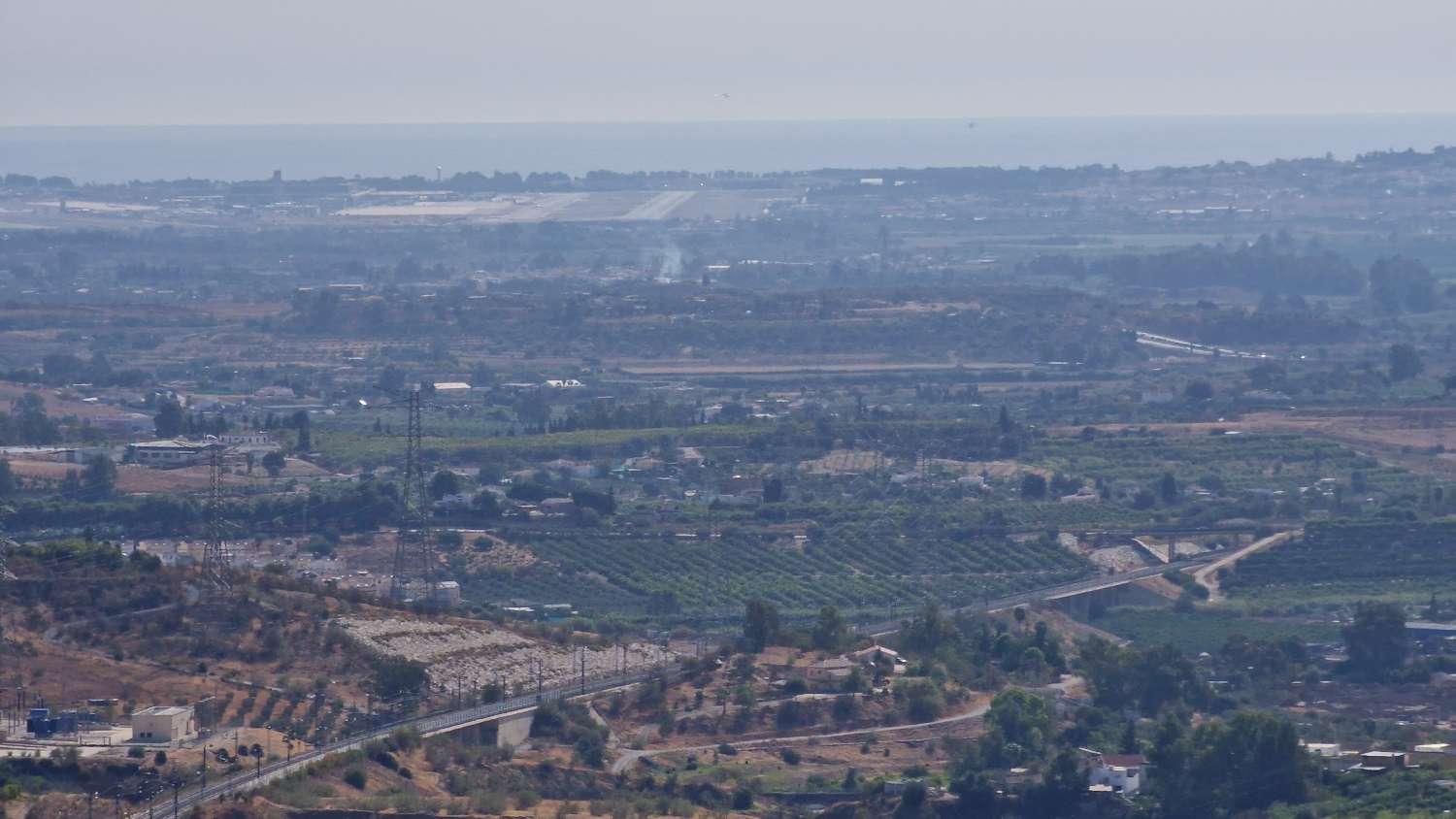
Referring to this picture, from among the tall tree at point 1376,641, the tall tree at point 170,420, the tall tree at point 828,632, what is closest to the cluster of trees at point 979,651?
the tall tree at point 828,632

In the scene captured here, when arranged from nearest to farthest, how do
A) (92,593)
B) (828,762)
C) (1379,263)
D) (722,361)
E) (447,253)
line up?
(828,762) < (92,593) < (722,361) < (1379,263) < (447,253)

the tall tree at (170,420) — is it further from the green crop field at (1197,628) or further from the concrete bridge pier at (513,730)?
the concrete bridge pier at (513,730)

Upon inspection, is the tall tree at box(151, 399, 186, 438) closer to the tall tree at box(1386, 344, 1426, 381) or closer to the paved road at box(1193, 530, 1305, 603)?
the paved road at box(1193, 530, 1305, 603)

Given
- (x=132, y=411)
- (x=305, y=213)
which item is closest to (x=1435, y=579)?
(x=132, y=411)

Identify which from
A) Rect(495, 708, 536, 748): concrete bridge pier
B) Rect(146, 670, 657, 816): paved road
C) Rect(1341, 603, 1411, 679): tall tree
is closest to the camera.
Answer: Rect(146, 670, 657, 816): paved road

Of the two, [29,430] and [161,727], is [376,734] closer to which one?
[161,727]

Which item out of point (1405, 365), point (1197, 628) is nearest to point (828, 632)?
point (1197, 628)

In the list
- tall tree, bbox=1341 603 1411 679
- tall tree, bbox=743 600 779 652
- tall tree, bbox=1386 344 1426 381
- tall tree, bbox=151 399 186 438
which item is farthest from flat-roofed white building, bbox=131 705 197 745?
tall tree, bbox=1386 344 1426 381

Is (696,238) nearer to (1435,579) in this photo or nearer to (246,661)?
(1435,579)
